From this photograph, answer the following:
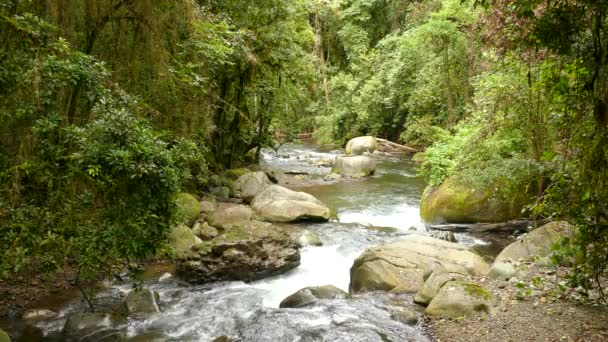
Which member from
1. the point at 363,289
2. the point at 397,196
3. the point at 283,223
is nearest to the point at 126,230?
the point at 363,289

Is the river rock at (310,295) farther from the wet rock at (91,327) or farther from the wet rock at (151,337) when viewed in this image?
the wet rock at (91,327)

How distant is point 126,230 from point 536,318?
17.1ft

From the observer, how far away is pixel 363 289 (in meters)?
8.21

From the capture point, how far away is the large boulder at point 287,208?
13.0m

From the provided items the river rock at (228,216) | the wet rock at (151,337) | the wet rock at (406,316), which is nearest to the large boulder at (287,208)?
the river rock at (228,216)

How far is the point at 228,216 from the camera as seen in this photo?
40.6ft

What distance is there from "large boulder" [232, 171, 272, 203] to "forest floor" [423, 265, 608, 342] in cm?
902

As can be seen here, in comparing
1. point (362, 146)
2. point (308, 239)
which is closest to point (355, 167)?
point (362, 146)

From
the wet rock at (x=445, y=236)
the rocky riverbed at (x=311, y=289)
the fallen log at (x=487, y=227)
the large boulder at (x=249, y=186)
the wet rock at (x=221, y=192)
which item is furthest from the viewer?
the large boulder at (x=249, y=186)

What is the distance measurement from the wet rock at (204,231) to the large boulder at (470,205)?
19.0ft

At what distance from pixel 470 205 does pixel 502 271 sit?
4.64 m

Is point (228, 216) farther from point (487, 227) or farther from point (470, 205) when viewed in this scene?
point (487, 227)

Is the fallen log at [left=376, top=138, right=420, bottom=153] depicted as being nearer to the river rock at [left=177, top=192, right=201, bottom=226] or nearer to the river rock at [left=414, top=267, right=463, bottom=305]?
the river rock at [left=177, top=192, right=201, bottom=226]

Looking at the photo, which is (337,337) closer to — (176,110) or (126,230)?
(126,230)
